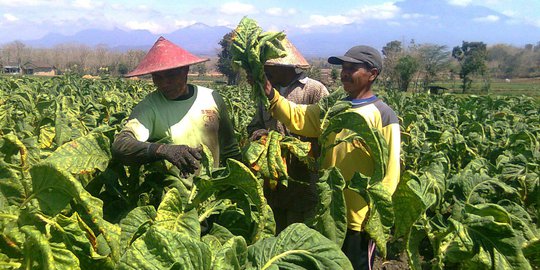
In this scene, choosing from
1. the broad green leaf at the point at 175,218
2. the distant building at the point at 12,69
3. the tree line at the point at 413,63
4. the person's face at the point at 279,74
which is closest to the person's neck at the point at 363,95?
the person's face at the point at 279,74

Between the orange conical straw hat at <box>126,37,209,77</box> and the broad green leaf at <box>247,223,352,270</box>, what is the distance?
5.00 feet

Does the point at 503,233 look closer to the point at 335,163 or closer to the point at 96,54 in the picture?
the point at 335,163

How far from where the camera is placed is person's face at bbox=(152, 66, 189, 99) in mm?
2928

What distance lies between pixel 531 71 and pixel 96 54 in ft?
273

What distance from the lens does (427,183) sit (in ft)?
7.91

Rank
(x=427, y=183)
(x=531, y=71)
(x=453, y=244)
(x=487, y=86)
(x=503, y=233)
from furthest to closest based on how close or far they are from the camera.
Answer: (x=531, y=71)
(x=487, y=86)
(x=427, y=183)
(x=453, y=244)
(x=503, y=233)

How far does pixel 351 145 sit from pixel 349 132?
0.11m

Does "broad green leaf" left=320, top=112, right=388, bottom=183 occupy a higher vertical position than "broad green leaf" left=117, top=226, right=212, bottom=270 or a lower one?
higher

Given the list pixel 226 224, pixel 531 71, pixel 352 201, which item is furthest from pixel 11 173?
pixel 531 71

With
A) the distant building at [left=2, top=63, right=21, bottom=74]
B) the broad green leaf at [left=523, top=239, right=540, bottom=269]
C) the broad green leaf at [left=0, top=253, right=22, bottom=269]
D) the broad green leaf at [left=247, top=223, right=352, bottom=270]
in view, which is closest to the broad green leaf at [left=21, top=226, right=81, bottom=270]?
the broad green leaf at [left=0, top=253, right=22, bottom=269]

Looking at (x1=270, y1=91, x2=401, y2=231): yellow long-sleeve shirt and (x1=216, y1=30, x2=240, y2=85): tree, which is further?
(x1=270, y1=91, x2=401, y2=231): yellow long-sleeve shirt

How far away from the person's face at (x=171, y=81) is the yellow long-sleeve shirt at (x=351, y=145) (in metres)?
0.60

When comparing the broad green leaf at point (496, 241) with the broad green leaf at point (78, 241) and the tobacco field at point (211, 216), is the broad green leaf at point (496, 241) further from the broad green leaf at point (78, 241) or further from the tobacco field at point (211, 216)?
the broad green leaf at point (78, 241)

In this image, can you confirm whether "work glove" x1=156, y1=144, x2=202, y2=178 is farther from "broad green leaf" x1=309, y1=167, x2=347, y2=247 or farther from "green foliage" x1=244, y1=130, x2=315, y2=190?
"broad green leaf" x1=309, y1=167, x2=347, y2=247
